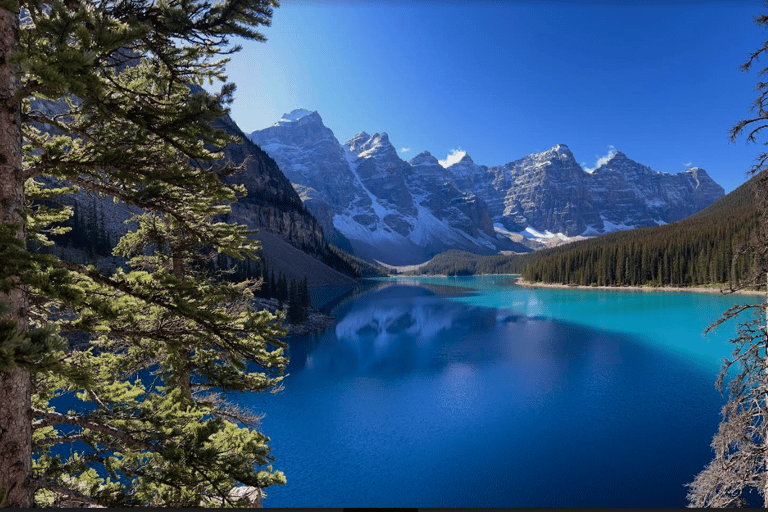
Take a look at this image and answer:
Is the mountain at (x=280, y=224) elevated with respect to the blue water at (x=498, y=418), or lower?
elevated

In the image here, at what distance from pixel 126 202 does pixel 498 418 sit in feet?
59.5

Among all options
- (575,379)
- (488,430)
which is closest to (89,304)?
(488,430)

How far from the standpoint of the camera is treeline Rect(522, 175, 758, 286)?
6266 cm

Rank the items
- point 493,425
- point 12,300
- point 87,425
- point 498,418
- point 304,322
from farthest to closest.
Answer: point 304,322 → point 498,418 → point 493,425 → point 87,425 → point 12,300

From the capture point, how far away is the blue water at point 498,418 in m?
12.1

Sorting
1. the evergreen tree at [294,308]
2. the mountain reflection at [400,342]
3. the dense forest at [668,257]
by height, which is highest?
the dense forest at [668,257]

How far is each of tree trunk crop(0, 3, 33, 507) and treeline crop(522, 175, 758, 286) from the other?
225ft

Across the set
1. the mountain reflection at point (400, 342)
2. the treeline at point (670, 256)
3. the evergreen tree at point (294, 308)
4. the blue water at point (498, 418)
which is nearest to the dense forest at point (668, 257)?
the treeline at point (670, 256)

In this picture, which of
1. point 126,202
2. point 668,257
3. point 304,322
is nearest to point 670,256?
point 668,257

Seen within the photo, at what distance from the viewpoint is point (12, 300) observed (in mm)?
2676

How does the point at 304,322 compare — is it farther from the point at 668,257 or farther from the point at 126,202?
the point at 668,257

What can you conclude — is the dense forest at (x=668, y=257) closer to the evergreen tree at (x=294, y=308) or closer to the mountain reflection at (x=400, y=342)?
the mountain reflection at (x=400, y=342)

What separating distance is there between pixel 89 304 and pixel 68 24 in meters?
1.75

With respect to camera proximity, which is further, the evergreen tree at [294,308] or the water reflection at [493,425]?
the evergreen tree at [294,308]
